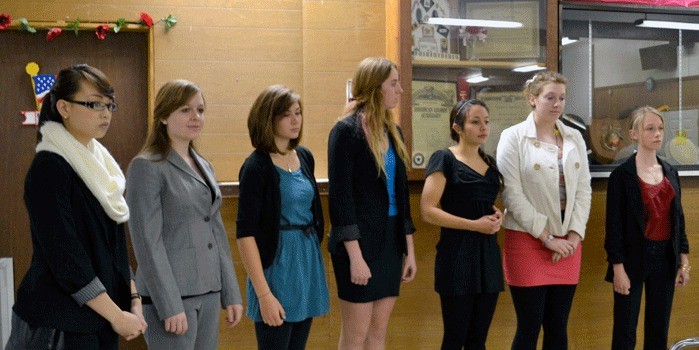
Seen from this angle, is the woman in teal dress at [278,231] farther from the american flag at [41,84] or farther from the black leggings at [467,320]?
the american flag at [41,84]

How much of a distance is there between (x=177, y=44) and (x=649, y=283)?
2.52 metres

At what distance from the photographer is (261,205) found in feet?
8.60

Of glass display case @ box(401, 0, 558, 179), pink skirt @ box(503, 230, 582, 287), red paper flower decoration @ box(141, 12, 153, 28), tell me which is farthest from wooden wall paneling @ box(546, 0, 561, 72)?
red paper flower decoration @ box(141, 12, 153, 28)

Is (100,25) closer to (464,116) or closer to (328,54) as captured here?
(328,54)

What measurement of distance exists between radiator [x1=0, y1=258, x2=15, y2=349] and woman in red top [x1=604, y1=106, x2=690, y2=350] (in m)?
2.80

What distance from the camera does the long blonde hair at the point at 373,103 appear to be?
2.89m

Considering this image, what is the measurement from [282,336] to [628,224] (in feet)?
6.06

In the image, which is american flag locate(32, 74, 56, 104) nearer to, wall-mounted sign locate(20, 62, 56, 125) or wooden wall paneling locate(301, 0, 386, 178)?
wall-mounted sign locate(20, 62, 56, 125)

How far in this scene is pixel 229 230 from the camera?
364 cm

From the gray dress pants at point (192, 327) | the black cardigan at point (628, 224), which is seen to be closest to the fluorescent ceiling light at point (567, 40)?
the black cardigan at point (628, 224)

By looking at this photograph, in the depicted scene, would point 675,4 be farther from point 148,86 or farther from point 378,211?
point 148,86

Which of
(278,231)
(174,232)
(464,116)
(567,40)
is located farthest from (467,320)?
(567,40)

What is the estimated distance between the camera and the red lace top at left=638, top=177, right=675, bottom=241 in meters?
3.60

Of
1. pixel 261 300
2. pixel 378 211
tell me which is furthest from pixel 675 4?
pixel 261 300
